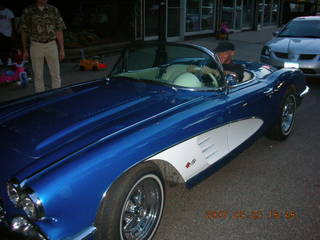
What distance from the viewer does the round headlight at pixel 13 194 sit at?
204cm

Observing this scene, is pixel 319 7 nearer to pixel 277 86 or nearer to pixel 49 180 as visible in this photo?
pixel 277 86

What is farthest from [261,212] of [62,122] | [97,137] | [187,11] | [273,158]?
[187,11]

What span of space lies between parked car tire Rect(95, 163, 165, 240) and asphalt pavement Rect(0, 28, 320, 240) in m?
0.23

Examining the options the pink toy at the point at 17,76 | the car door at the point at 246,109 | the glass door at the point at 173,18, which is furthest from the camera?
the glass door at the point at 173,18

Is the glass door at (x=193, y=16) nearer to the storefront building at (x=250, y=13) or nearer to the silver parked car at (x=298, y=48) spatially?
the storefront building at (x=250, y=13)

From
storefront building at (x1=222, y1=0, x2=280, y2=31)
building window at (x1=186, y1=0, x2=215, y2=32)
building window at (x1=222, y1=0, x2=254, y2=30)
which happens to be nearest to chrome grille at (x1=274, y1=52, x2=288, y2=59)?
building window at (x1=186, y1=0, x2=215, y2=32)

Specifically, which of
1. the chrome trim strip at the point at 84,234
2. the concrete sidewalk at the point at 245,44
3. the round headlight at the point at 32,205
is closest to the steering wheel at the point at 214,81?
the chrome trim strip at the point at 84,234

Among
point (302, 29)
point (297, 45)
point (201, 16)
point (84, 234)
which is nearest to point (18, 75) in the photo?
point (297, 45)

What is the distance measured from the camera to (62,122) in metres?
2.65

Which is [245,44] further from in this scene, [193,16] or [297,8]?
[297,8]

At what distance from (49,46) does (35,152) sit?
3.94 metres

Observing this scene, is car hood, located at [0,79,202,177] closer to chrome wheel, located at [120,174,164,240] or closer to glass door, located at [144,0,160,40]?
chrome wheel, located at [120,174,164,240]

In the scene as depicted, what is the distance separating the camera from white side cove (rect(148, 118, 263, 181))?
266 cm

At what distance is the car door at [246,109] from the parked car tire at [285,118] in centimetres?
53
